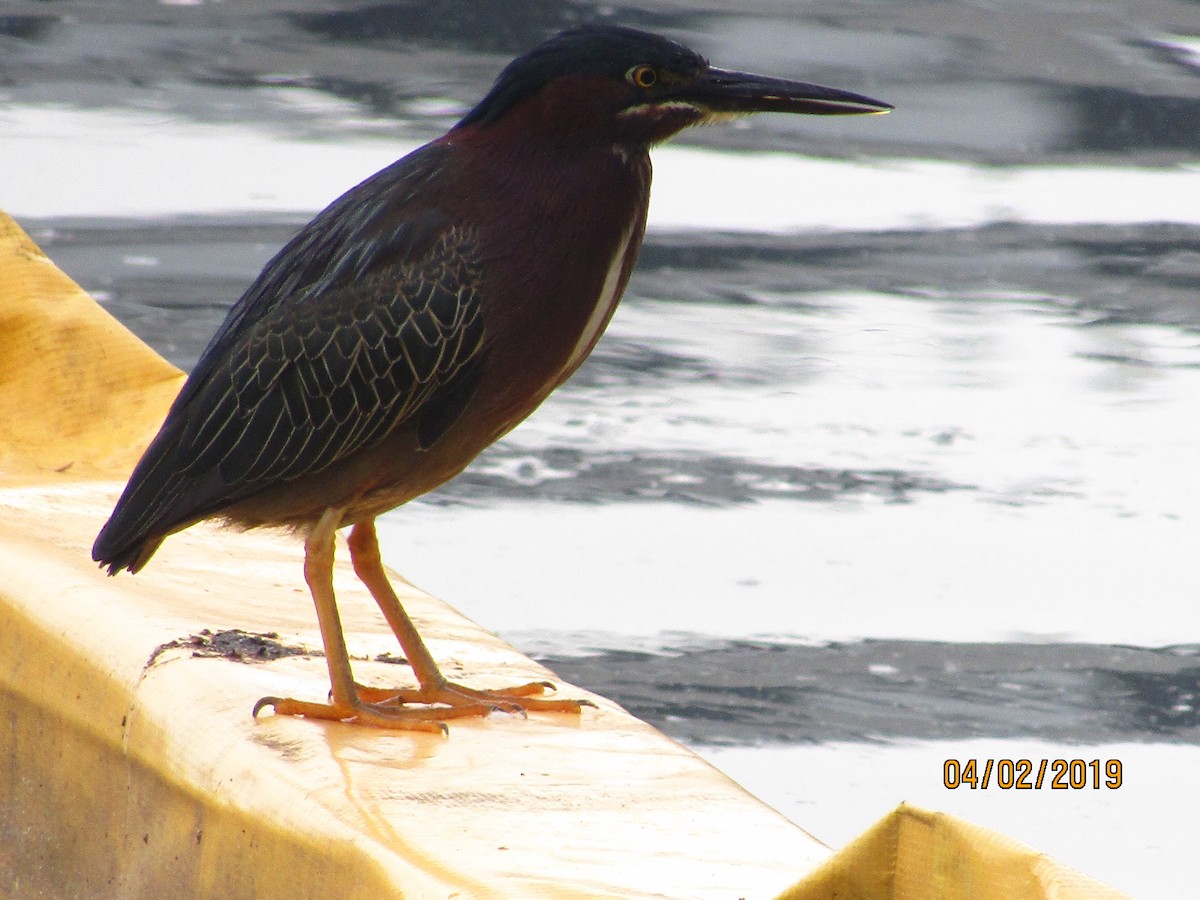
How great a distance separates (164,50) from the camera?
1038 cm

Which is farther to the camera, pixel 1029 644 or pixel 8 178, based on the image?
pixel 8 178

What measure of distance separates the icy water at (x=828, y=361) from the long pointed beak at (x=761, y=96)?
1.67 m

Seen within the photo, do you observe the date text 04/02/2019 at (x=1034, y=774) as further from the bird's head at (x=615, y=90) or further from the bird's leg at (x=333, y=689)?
the bird's head at (x=615, y=90)

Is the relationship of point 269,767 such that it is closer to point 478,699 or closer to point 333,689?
point 333,689

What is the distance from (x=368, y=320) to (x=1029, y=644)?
2544 millimetres

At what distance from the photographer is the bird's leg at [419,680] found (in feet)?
10.1

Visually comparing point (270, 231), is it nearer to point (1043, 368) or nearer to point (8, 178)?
point (8, 178)

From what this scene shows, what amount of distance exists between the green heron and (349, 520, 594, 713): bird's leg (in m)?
0.01

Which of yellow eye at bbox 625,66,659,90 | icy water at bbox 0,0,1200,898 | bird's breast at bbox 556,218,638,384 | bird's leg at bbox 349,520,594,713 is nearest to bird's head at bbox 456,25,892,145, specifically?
yellow eye at bbox 625,66,659,90

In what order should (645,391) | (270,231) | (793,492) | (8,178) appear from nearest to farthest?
1. (793,492)
2. (645,391)
3. (270,231)
4. (8,178)

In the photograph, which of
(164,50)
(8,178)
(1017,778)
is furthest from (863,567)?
(164,50)

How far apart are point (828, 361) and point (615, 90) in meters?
4.06

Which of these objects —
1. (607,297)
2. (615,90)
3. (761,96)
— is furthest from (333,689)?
(761,96)

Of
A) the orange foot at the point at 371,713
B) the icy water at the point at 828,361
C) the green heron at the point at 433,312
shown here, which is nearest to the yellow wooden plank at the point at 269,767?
the orange foot at the point at 371,713
